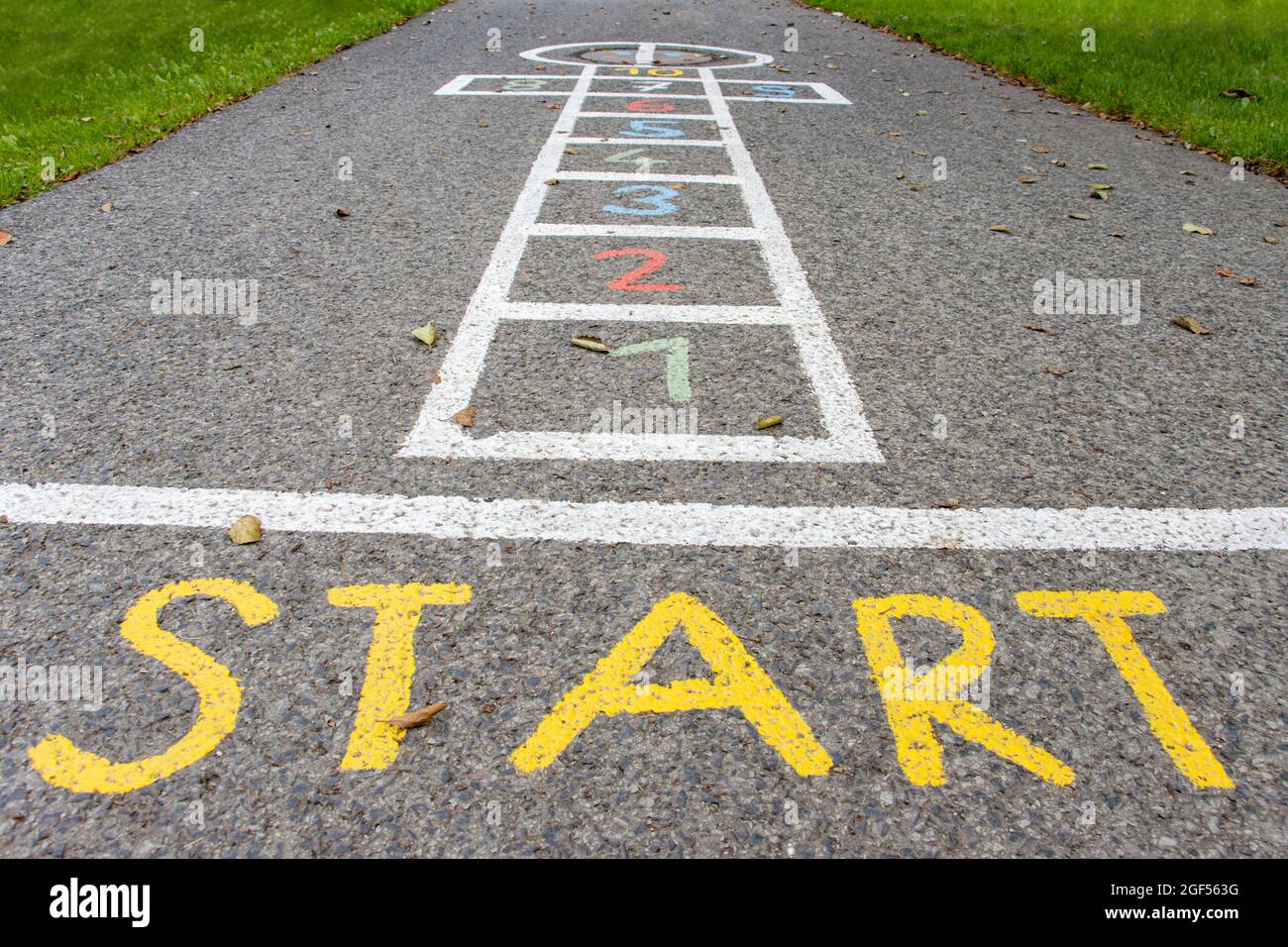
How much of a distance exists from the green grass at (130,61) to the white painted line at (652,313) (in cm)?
362

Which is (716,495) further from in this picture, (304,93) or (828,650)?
(304,93)

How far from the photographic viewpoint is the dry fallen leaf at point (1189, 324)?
4.17 m

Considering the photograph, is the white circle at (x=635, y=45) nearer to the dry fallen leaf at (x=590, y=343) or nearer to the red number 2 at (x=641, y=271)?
the red number 2 at (x=641, y=271)

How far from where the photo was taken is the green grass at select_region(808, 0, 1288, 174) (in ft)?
25.6

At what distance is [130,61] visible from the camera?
39.1 ft

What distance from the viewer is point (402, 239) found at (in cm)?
508

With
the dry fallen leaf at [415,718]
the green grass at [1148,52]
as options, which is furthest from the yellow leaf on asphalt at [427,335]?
the green grass at [1148,52]

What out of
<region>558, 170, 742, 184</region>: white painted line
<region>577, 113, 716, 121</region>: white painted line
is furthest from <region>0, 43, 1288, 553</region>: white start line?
<region>577, 113, 716, 121</region>: white painted line

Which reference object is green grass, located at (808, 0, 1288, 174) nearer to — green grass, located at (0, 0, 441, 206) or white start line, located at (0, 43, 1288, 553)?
white start line, located at (0, 43, 1288, 553)

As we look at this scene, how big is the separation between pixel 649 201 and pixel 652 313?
1.89 meters

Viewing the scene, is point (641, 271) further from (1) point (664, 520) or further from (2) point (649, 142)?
(2) point (649, 142)

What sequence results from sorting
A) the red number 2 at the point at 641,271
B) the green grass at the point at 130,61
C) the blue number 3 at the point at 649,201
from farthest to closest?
the green grass at the point at 130,61, the blue number 3 at the point at 649,201, the red number 2 at the point at 641,271

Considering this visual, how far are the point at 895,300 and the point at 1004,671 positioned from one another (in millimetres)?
2519

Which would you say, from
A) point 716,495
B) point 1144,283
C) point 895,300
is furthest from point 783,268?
point 716,495
